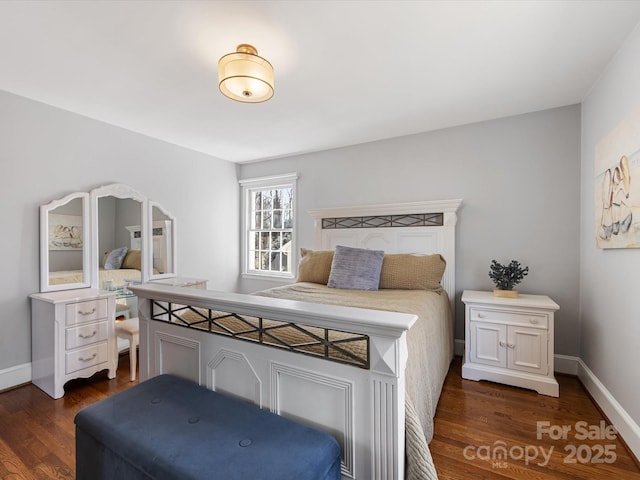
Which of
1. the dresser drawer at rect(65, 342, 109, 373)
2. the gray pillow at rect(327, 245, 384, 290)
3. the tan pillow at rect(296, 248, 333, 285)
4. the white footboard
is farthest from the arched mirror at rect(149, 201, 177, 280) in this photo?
the white footboard

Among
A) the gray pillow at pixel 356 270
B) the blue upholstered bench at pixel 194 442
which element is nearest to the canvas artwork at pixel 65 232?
the blue upholstered bench at pixel 194 442

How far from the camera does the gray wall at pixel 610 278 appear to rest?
173 cm

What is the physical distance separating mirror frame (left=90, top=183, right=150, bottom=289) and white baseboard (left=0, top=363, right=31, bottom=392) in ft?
2.59

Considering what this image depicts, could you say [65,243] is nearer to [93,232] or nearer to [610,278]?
[93,232]

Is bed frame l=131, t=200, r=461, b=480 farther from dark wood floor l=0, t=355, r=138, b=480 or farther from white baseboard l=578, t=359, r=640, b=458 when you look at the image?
white baseboard l=578, t=359, r=640, b=458

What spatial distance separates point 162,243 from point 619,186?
13.5ft

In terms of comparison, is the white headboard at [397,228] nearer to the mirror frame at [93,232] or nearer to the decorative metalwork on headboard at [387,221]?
the decorative metalwork on headboard at [387,221]

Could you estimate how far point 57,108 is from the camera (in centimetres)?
268

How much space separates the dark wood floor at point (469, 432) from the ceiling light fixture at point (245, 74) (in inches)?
88.7

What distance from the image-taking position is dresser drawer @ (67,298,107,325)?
2408 mm

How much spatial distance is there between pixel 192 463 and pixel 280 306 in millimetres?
566

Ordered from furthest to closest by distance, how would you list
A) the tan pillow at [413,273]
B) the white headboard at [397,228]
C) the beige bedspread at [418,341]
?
the white headboard at [397,228], the tan pillow at [413,273], the beige bedspread at [418,341]

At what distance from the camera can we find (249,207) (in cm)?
462

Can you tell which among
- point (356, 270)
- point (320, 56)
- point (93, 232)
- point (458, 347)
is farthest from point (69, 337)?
point (458, 347)
